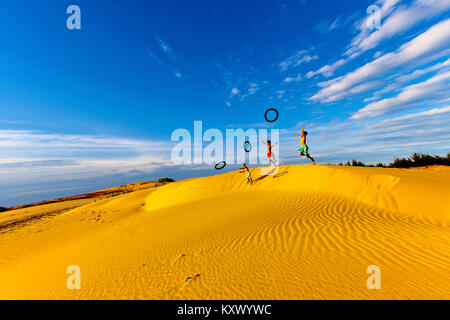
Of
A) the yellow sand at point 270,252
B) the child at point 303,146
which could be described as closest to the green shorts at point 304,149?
the child at point 303,146

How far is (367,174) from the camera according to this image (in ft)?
32.7

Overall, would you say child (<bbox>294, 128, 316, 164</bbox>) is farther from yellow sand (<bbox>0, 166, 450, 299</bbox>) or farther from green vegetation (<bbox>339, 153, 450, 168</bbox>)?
green vegetation (<bbox>339, 153, 450, 168</bbox>)

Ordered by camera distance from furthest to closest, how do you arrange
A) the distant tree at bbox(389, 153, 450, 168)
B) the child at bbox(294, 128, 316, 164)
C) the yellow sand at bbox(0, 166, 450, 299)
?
the distant tree at bbox(389, 153, 450, 168) → the child at bbox(294, 128, 316, 164) → the yellow sand at bbox(0, 166, 450, 299)

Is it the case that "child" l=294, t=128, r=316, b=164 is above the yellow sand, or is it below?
above

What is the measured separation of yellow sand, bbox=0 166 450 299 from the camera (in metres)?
3.12

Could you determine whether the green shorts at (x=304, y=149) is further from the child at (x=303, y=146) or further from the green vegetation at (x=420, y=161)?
the green vegetation at (x=420, y=161)

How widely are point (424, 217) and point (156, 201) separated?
52.9ft

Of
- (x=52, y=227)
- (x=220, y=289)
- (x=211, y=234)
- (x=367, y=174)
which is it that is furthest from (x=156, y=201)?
(x=367, y=174)

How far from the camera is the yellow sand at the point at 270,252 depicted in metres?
3.12

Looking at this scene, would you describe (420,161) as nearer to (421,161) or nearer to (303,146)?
(421,161)

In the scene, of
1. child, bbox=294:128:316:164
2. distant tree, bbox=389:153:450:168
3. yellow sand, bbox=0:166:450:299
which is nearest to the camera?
yellow sand, bbox=0:166:450:299

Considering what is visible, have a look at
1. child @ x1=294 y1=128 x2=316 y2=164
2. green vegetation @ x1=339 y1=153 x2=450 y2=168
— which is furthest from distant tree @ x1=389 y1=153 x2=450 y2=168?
child @ x1=294 y1=128 x2=316 y2=164
